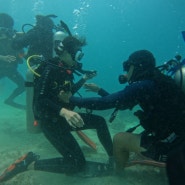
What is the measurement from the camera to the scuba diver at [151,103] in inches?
160

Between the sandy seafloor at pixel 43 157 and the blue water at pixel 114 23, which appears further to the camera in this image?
the blue water at pixel 114 23

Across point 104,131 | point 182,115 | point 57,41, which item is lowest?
point 104,131

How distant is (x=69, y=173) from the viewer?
5.47 metres

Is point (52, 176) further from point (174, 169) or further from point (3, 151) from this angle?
point (174, 169)

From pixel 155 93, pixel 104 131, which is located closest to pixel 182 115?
pixel 155 93

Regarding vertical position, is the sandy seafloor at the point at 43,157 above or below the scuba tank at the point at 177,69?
below

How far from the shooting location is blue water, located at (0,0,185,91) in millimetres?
65125

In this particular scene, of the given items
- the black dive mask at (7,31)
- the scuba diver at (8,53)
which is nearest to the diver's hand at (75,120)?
the scuba diver at (8,53)

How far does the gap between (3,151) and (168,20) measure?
218 ft

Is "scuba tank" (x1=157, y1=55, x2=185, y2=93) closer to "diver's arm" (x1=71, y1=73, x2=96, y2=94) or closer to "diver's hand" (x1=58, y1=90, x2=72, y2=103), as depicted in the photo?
"diver's hand" (x1=58, y1=90, x2=72, y2=103)

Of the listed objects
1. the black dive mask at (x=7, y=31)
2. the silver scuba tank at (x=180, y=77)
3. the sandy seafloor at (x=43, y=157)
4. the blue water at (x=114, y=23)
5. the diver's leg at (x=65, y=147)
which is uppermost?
the blue water at (x=114, y=23)

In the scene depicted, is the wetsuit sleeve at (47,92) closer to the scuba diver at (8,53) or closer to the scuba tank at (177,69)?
the scuba tank at (177,69)

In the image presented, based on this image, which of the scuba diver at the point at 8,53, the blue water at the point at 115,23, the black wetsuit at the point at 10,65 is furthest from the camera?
the blue water at the point at 115,23

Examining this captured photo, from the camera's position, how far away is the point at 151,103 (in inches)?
165
